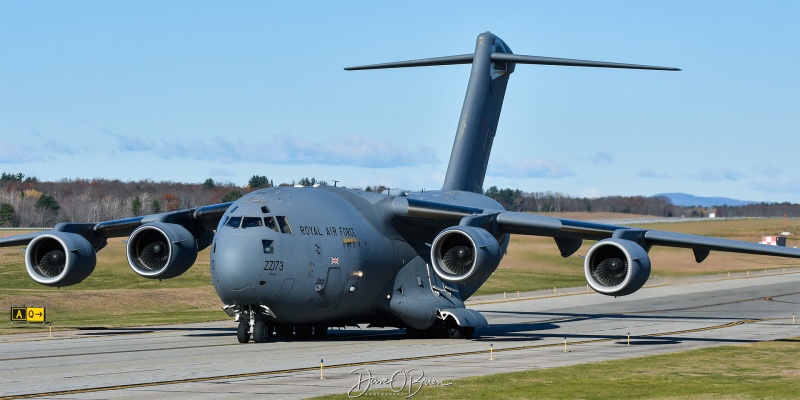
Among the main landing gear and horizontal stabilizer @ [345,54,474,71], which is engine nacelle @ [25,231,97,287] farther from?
horizontal stabilizer @ [345,54,474,71]

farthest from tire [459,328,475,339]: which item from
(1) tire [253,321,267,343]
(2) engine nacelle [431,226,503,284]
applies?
(1) tire [253,321,267,343]

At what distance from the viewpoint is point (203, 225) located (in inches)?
1233

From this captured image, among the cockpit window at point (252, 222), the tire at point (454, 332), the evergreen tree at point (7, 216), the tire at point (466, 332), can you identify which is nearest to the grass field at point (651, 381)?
the tire at point (466, 332)

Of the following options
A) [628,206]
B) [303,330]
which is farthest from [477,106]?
[628,206]

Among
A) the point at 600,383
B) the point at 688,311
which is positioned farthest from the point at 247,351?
the point at 688,311

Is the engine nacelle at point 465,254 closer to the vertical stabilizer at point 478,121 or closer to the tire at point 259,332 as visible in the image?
the tire at point 259,332

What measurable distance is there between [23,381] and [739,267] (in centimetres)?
5668

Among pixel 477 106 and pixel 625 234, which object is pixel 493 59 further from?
pixel 625 234

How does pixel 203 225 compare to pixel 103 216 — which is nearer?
pixel 203 225

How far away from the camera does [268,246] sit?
25641 mm

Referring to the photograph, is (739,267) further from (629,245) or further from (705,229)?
(629,245)

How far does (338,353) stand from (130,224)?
8.37m

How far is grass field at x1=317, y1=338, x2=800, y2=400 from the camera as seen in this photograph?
17844 mm

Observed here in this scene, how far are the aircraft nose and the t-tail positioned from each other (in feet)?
31.9
